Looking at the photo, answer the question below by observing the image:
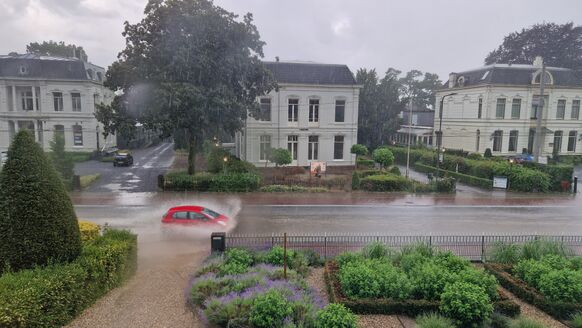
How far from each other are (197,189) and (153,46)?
9686 millimetres

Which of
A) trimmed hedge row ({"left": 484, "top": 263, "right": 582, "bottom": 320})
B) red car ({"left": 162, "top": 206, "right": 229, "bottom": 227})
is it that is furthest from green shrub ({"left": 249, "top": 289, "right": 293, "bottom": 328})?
red car ({"left": 162, "top": 206, "right": 229, "bottom": 227})

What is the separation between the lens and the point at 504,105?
4522 centimetres

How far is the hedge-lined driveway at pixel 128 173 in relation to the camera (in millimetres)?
27422

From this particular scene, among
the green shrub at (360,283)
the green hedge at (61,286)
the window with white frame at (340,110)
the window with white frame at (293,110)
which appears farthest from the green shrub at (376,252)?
the window with white frame at (340,110)

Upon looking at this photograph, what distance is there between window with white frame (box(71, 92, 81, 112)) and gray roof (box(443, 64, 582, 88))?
45.1m

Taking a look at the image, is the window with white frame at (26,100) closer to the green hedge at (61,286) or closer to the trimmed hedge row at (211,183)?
the trimmed hedge row at (211,183)

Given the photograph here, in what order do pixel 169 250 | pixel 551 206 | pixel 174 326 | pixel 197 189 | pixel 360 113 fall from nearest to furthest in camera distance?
pixel 174 326 → pixel 169 250 → pixel 551 206 → pixel 197 189 → pixel 360 113

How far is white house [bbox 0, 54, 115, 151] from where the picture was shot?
142ft

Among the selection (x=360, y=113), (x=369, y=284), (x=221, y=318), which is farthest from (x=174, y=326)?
(x=360, y=113)

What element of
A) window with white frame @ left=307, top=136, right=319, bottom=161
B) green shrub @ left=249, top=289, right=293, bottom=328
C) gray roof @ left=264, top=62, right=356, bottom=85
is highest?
gray roof @ left=264, top=62, right=356, bottom=85

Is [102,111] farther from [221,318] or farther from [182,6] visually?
[221,318]

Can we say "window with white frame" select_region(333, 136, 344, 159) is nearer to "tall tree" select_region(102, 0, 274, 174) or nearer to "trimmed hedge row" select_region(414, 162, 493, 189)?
"trimmed hedge row" select_region(414, 162, 493, 189)

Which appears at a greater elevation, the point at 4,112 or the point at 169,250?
the point at 4,112

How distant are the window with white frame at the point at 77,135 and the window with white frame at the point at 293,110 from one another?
80.8 ft
